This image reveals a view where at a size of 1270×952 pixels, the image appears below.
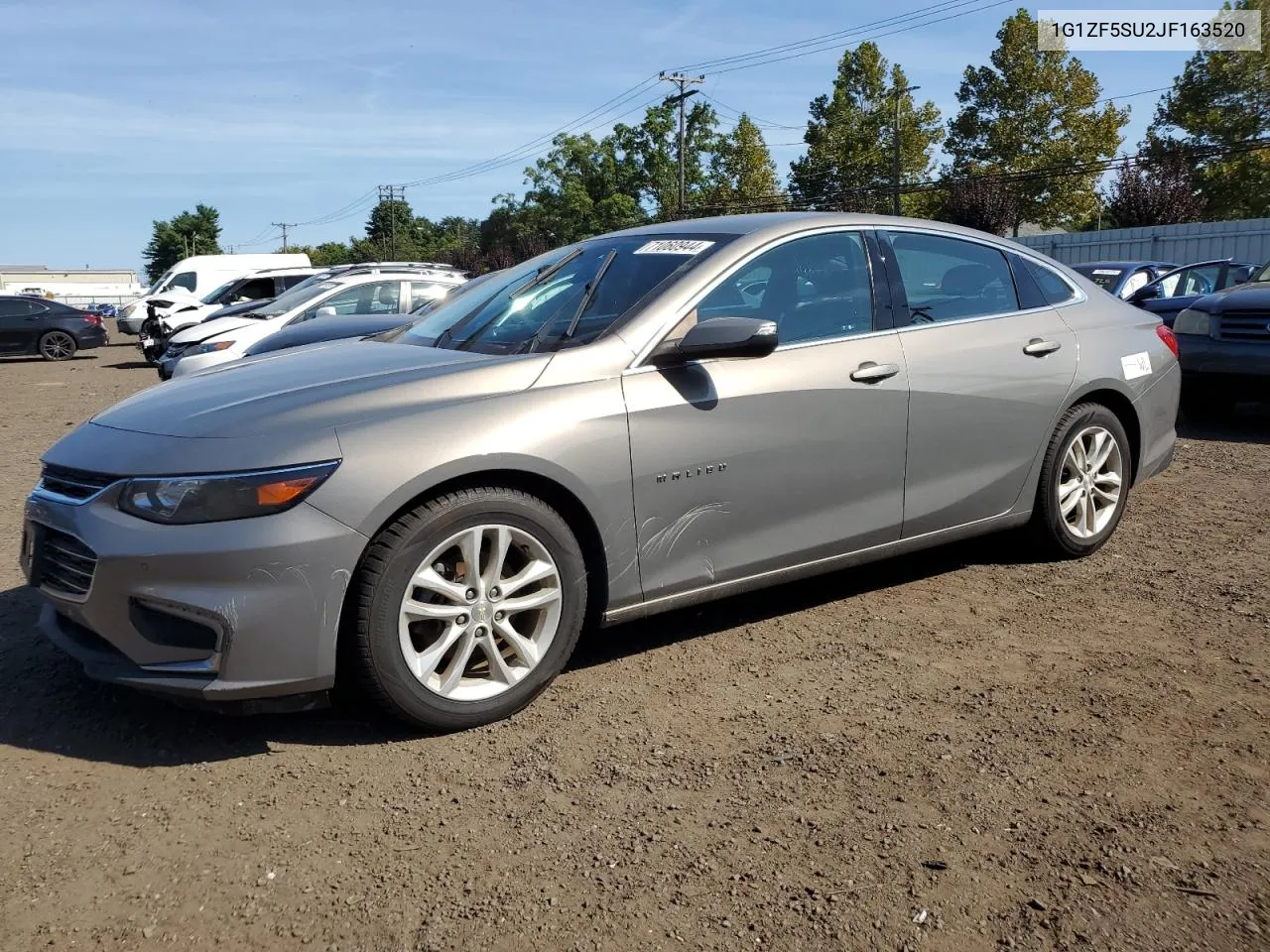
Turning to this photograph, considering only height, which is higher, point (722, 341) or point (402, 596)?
point (722, 341)

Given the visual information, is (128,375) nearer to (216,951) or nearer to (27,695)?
(27,695)

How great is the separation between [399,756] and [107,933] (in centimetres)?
101

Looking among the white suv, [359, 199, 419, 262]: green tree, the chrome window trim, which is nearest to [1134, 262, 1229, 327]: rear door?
the white suv

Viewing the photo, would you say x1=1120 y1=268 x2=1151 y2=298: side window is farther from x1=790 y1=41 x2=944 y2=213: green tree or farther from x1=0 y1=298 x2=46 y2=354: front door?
x1=790 y1=41 x2=944 y2=213: green tree

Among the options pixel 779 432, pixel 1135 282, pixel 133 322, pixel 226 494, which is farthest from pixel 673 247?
pixel 133 322

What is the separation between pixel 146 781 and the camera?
10.6 ft

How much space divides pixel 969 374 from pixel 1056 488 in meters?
0.84

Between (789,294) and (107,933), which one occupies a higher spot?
(789,294)

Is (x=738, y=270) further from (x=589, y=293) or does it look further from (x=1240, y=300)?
(x=1240, y=300)

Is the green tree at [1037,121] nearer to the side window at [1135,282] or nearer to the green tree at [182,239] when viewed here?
the side window at [1135,282]

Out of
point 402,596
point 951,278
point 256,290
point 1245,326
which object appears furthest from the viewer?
point 256,290

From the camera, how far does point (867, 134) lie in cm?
5312

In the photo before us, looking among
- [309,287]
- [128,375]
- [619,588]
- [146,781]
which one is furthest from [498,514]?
[128,375]

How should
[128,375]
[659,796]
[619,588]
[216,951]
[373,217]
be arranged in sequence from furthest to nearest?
1. [373,217]
2. [128,375]
3. [619,588]
4. [659,796]
5. [216,951]
